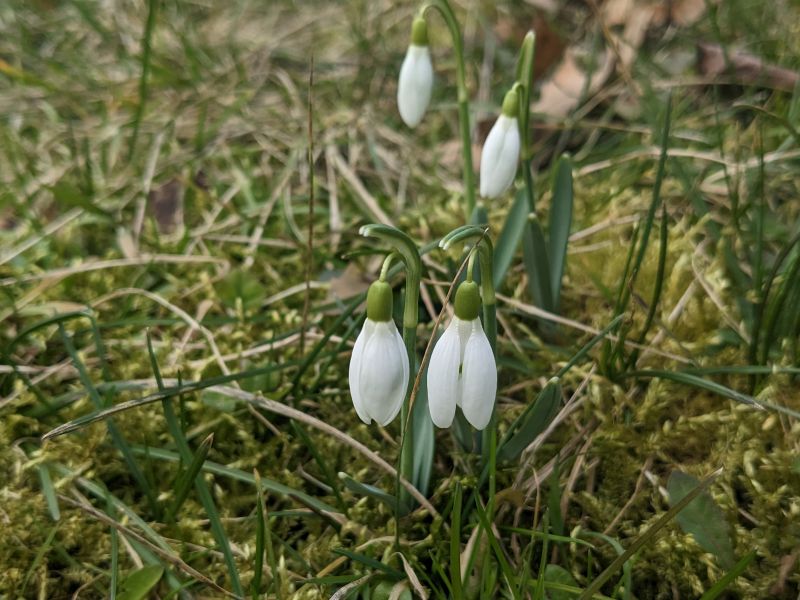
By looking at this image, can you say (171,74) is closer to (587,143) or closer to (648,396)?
(587,143)

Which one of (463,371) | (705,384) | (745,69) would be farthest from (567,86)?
(463,371)

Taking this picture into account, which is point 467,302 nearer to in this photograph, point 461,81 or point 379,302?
point 379,302

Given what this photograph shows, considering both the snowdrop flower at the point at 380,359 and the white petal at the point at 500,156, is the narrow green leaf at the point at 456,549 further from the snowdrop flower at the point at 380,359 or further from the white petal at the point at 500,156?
the white petal at the point at 500,156

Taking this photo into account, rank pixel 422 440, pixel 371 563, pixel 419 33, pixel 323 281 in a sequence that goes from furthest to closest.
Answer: pixel 323 281
pixel 419 33
pixel 422 440
pixel 371 563

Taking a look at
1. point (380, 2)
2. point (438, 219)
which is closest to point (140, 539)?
point (438, 219)

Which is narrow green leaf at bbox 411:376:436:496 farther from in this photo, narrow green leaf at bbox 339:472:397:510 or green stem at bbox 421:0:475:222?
green stem at bbox 421:0:475:222

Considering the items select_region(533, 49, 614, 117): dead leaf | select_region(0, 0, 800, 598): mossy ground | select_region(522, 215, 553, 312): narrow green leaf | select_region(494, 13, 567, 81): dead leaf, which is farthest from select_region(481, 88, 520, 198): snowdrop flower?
select_region(494, 13, 567, 81): dead leaf
